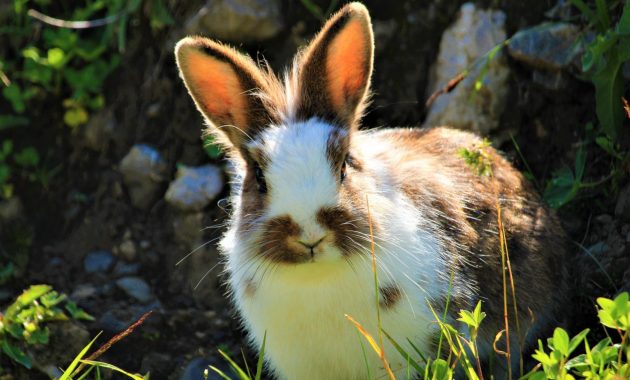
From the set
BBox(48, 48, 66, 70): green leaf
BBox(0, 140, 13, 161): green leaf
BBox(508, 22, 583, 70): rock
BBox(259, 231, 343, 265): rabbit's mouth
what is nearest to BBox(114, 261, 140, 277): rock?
BBox(0, 140, 13, 161): green leaf

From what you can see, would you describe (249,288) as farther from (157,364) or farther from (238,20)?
(238,20)

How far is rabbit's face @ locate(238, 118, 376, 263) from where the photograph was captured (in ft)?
10.4

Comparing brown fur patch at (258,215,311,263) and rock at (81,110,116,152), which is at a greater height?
brown fur patch at (258,215,311,263)

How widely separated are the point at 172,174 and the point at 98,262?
0.68m

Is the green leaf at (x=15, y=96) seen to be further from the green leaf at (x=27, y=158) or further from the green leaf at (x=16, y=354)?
the green leaf at (x=16, y=354)

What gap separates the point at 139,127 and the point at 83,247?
809 millimetres

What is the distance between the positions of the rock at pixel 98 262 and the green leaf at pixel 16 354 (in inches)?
36.0

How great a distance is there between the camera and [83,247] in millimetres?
5430

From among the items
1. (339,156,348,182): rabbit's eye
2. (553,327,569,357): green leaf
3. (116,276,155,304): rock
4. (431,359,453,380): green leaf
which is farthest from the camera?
(116,276,155,304): rock

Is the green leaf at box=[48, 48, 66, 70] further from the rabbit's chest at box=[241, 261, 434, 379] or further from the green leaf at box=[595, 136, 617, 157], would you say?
the green leaf at box=[595, 136, 617, 157]

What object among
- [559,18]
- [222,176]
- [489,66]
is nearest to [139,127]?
[222,176]

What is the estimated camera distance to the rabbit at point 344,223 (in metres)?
3.33

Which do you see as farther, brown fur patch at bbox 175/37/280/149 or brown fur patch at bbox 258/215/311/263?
brown fur patch at bbox 175/37/280/149

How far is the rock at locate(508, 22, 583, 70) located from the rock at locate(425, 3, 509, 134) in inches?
6.5
